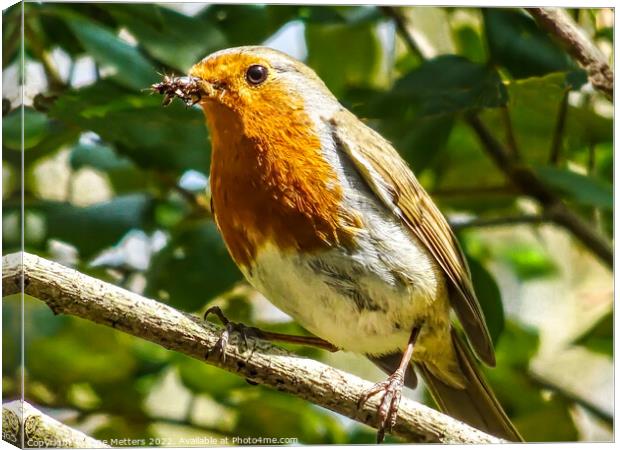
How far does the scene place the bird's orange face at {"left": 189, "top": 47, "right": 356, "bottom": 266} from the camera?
292cm

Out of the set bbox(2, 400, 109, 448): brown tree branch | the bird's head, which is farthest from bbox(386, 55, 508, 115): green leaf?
bbox(2, 400, 109, 448): brown tree branch

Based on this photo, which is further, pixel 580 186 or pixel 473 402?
pixel 580 186

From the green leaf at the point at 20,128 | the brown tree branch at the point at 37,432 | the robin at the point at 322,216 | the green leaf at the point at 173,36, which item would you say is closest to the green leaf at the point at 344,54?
the green leaf at the point at 173,36

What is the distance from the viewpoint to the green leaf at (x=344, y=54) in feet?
12.2

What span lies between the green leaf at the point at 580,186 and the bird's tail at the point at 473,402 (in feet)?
1.91

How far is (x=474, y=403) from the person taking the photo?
3396 mm

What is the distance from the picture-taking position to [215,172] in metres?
3.04

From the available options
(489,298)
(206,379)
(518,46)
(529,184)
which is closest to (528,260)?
(529,184)

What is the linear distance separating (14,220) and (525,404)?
167 centimetres

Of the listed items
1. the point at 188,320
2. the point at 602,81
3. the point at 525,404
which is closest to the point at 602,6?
the point at 602,81

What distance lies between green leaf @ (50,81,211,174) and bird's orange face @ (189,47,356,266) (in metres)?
0.32

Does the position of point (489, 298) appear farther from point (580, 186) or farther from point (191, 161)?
point (191, 161)

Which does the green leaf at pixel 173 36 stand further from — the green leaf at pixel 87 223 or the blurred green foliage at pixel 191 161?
the green leaf at pixel 87 223

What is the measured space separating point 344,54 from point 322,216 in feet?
3.43
